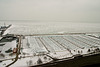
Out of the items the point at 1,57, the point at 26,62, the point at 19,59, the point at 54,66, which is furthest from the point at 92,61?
the point at 1,57

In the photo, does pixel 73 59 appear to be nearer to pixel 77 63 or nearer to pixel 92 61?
pixel 77 63

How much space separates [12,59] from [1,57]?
1106 millimetres

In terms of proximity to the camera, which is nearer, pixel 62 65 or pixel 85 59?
pixel 62 65

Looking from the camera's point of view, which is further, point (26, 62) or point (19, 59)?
point (19, 59)

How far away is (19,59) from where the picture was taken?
652 centimetres

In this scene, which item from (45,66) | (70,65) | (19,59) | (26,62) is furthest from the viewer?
(19,59)

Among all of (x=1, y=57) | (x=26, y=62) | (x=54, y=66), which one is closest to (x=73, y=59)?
(x=54, y=66)

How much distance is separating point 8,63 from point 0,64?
0.51m

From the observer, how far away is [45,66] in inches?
204

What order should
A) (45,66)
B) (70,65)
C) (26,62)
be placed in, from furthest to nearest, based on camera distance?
(26,62) → (70,65) → (45,66)

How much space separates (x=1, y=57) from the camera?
6.80m

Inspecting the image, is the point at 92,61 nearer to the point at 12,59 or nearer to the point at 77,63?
the point at 77,63

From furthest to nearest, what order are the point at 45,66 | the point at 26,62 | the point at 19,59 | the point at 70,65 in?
the point at 19,59 → the point at 26,62 → the point at 70,65 → the point at 45,66

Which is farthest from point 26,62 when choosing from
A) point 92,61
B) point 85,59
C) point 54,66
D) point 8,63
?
point 92,61
